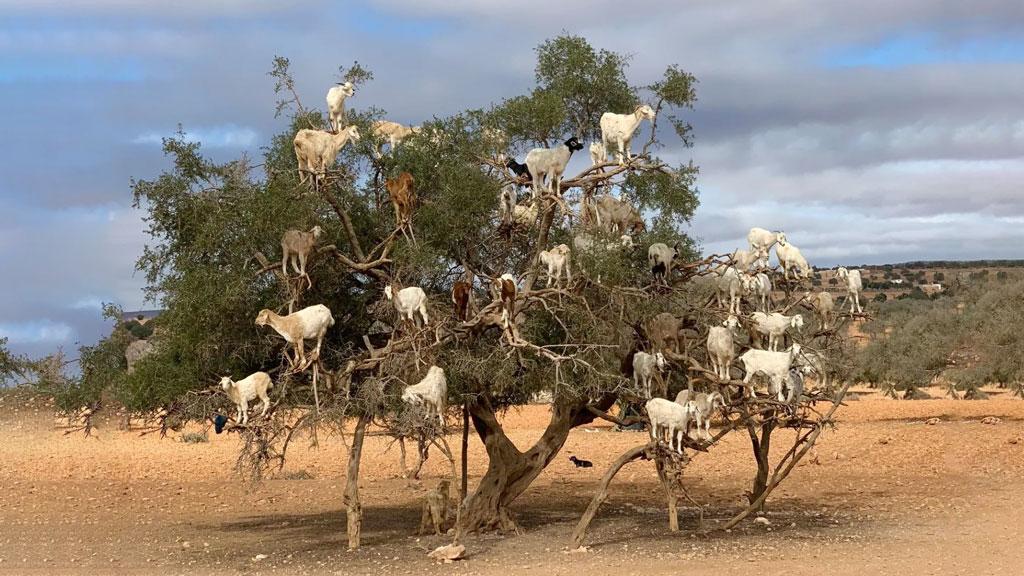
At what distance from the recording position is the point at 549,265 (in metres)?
14.3

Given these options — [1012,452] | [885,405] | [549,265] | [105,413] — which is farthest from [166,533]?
[885,405]

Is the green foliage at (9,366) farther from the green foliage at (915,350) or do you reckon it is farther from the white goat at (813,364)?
the green foliage at (915,350)

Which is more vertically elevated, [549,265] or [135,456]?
[549,265]

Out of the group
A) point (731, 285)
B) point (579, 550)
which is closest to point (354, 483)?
point (579, 550)

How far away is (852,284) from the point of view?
16391 millimetres

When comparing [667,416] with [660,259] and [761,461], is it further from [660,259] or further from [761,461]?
[761,461]

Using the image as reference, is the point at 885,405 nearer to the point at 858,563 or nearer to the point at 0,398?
the point at 858,563

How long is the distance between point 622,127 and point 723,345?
11.5 feet

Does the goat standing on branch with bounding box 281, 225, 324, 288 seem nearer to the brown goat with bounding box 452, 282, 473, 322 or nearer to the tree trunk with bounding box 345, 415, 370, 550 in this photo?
the brown goat with bounding box 452, 282, 473, 322

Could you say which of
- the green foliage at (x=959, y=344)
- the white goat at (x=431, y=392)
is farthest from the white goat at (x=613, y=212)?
the green foliage at (x=959, y=344)

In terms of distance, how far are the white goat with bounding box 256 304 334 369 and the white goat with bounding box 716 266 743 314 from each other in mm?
5525

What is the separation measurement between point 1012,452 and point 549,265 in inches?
636

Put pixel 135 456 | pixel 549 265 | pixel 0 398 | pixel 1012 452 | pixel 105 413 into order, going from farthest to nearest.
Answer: pixel 0 398 < pixel 135 456 < pixel 1012 452 < pixel 105 413 < pixel 549 265

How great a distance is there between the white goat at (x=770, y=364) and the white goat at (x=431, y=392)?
12.8 feet
